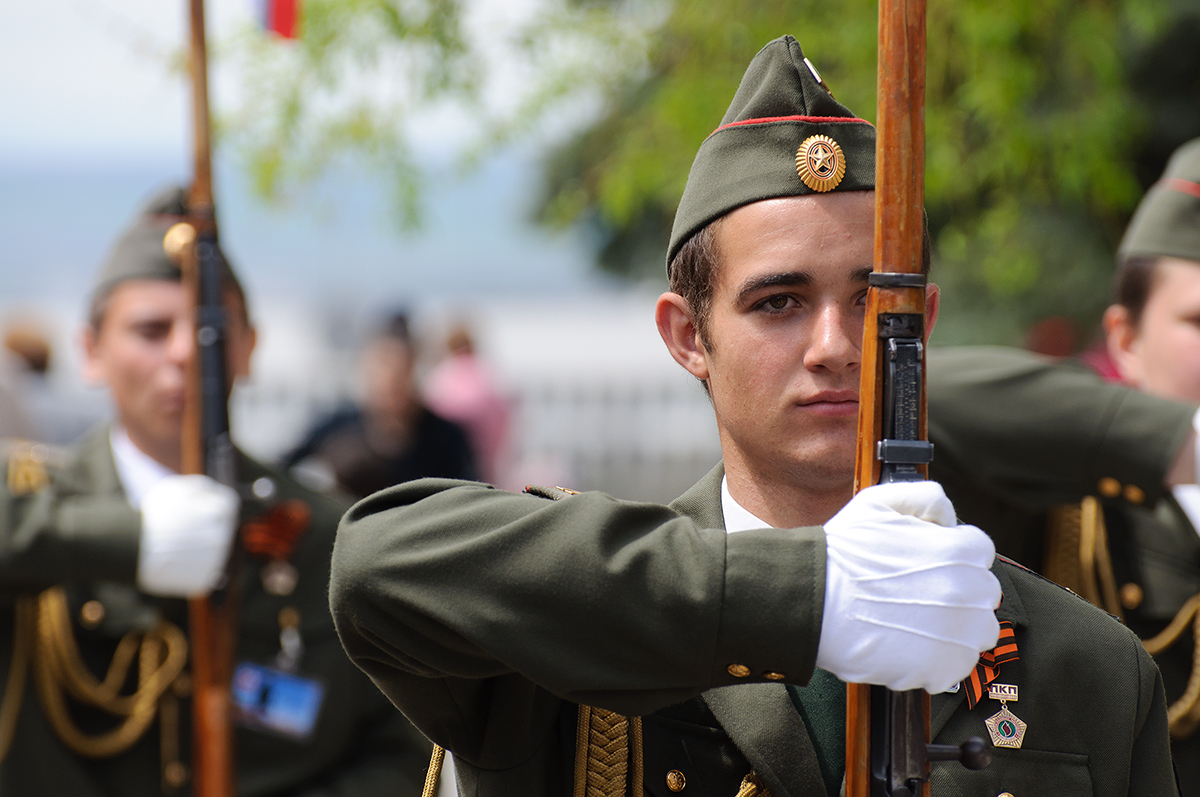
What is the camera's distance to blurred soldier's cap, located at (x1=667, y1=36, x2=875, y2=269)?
2.12 meters

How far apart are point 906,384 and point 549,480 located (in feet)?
38.9

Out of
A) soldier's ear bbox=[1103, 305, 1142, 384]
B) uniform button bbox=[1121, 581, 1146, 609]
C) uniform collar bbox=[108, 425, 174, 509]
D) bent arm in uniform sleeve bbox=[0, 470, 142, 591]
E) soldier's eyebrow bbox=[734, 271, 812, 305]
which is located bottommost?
uniform button bbox=[1121, 581, 1146, 609]

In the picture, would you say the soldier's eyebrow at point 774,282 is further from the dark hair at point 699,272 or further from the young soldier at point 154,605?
the young soldier at point 154,605

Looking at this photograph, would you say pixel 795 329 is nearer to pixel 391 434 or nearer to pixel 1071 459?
pixel 1071 459

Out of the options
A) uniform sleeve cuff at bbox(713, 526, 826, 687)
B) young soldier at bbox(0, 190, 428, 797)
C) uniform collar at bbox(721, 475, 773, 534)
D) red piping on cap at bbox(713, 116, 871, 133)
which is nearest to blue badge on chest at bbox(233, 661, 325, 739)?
young soldier at bbox(0, 190, 428, 797)

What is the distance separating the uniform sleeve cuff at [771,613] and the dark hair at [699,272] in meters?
0.58

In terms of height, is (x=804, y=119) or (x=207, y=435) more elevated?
(x=804, y=119)

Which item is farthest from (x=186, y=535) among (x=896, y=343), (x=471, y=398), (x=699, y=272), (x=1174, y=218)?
(x=471, y=398)

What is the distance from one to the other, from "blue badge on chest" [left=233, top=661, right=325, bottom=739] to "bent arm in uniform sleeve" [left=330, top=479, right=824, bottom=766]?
2.09 metres

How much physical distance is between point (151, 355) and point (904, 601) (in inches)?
113

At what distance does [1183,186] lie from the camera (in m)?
3.55

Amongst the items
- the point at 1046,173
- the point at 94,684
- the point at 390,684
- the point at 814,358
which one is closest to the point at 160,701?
the point at 94,684

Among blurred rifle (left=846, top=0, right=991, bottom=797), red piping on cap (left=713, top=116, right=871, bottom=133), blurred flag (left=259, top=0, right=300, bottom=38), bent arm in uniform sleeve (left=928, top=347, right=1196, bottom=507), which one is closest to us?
blurred rifle (left=846, top=0, right=991, bottom=797)

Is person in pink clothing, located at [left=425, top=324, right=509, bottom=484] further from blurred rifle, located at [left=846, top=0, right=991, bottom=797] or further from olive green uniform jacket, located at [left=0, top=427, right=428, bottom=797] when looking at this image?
blurred rifle, located at [left=846, top=0, right=991, bottom=797]
